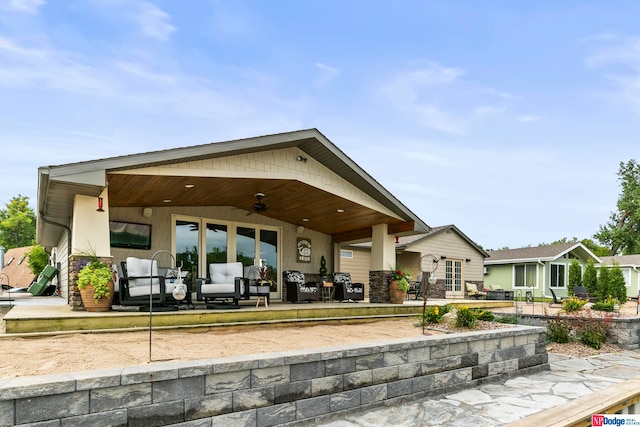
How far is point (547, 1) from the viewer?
10281 millimetres

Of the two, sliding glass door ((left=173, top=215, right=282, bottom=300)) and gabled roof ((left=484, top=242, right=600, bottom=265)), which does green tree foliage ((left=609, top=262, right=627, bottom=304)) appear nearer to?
gabled roof ((left=484, top=242, right=600, bottom=265))

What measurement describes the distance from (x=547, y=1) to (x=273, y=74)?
7.08 m

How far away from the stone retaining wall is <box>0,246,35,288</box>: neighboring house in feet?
80.5

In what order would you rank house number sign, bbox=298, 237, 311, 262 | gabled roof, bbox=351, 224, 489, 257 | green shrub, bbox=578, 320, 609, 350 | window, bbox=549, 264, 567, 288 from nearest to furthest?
→ green shrub, bbox=578, 320, 609, 350 → house number sign, bbox=298, 237, 311, 262 → gabled roof, bbox=351, 224, 489, 257 → window, bbox=549, 264, 567, 288

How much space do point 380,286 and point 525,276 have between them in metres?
15.2

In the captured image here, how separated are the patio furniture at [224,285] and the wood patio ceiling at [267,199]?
60.1 inches

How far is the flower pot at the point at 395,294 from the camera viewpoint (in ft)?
34.6

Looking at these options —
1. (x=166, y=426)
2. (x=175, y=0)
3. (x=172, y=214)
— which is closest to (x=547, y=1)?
(x=175, y=0)

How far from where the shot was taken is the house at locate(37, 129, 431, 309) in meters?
7.00

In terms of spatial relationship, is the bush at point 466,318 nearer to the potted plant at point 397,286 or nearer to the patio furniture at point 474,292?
the potted plant at point 397,286

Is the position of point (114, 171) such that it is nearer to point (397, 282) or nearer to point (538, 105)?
point (397, 282)

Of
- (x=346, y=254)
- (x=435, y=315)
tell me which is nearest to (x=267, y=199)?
(x=435, y=315)

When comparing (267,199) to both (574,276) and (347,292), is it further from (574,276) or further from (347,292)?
(574,276)

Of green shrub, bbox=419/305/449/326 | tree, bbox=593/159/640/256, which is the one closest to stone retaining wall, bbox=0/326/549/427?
green shrub, bbox=419/305/449/326
